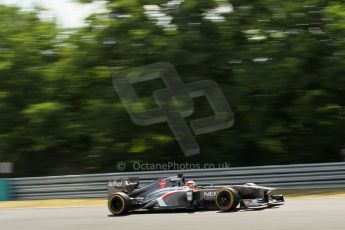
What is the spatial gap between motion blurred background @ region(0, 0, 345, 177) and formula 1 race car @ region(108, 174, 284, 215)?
745 centimetres

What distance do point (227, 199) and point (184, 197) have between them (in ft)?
2.93

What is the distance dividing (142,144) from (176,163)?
51.9 inches

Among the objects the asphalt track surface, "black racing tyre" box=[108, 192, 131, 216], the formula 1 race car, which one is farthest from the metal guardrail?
"black racing tyre" box=[108, 192, 131, 216]

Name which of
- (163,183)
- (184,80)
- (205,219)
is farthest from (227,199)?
(184,80)

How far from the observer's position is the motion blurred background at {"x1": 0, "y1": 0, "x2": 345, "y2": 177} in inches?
698

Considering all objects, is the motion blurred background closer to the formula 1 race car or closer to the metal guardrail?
the metal guardrail

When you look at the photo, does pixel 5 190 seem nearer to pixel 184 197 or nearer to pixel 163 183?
pixel 163 183

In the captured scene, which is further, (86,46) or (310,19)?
(86,46)

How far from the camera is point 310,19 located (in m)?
17.9

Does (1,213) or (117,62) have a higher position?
(117,62)

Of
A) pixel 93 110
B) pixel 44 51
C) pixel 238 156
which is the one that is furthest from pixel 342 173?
pixel 44 51

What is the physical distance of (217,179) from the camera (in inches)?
612

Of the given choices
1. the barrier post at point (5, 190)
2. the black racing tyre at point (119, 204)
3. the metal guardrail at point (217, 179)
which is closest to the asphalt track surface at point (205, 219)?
the black racing tyre at point (119, 204)

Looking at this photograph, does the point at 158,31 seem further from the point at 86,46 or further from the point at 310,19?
the point at 310,19
